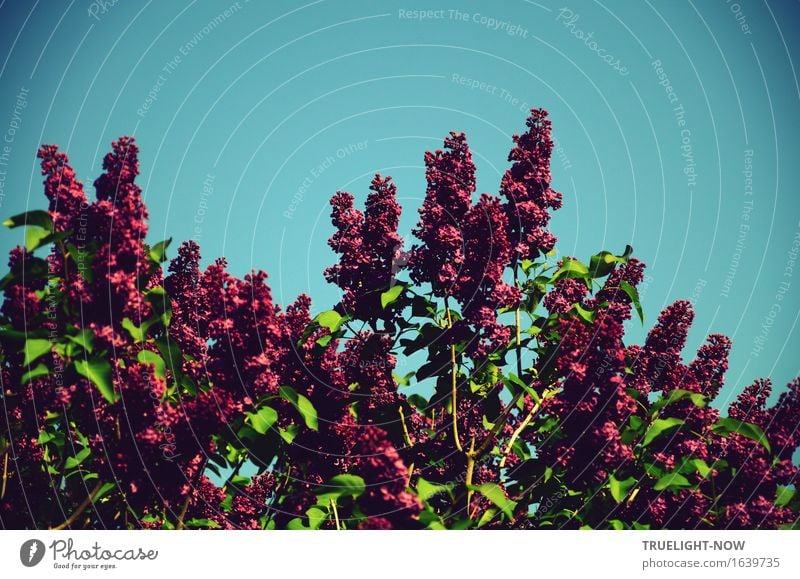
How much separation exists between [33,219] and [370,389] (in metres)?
2.67

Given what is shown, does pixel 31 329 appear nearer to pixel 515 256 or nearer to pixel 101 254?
pixel 101 254

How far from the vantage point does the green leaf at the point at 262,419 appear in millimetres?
4586

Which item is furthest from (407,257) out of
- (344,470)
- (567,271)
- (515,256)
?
(344,470)

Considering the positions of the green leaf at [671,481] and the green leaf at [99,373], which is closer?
the green leaf at [99,373]

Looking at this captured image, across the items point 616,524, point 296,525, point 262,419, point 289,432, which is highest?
point 262,419

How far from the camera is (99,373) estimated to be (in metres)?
4.21

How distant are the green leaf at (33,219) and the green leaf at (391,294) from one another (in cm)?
231

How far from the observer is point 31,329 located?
14.2ft

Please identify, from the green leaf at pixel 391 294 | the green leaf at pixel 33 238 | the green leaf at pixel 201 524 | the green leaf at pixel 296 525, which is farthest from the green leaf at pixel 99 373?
the green leaf at pixel 391 294

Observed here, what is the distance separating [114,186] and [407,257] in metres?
2.29

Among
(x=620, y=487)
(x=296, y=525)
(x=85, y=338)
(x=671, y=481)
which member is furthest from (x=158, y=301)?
(x=671, y=481)

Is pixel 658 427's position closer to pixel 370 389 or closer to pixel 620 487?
pixel 620 487

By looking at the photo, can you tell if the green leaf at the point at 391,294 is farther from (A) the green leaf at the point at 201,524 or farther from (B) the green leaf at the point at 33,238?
(B) the green leaf at the point at 33,238

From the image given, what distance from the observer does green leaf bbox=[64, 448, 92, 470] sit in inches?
189
